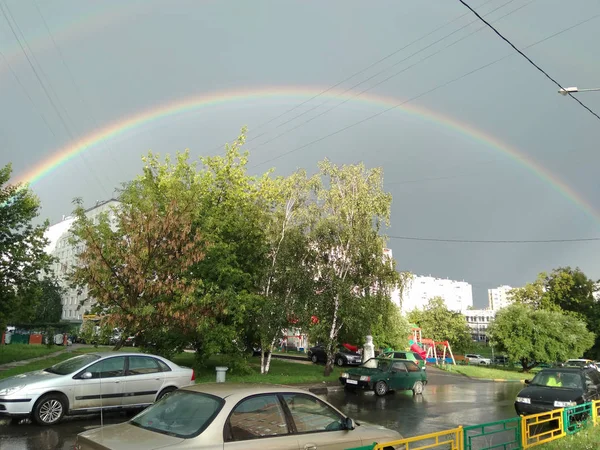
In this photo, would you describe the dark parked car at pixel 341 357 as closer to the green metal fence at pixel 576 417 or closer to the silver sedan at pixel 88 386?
the silver sedan at pixel 88 386

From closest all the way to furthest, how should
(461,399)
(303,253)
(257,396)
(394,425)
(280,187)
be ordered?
(257,396)
(394,425)
(461,399)
(303,253)
(280,187)

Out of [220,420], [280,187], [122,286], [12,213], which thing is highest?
[280,187]

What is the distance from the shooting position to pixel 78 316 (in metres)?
103

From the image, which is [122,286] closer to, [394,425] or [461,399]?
[394,425]

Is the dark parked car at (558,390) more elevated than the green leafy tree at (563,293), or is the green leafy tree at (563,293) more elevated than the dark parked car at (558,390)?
the green leafy tree at (563,293)

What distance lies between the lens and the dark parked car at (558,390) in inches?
481

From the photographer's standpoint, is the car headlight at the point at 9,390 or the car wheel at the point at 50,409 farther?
the car wheel at the point at 50,409

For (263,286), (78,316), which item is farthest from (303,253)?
(78,316)

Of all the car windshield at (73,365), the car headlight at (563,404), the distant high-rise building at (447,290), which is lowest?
the car headlight at (563,404)

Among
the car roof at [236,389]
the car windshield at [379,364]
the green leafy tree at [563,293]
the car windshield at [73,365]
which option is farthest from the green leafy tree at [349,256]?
the green leafy tree at [563,293]

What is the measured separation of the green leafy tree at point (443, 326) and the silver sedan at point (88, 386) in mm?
55757

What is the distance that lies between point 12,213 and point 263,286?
12.3 m

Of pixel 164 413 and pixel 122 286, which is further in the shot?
pixel 122 286

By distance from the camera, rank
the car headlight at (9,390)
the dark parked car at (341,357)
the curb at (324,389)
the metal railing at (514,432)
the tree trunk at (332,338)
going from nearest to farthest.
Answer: the metal railing at (514,432) < the car headlight at (9,390) < the curb at (324,389) < the tree trunk at (332,338) < the dark parked car at (341,357)
